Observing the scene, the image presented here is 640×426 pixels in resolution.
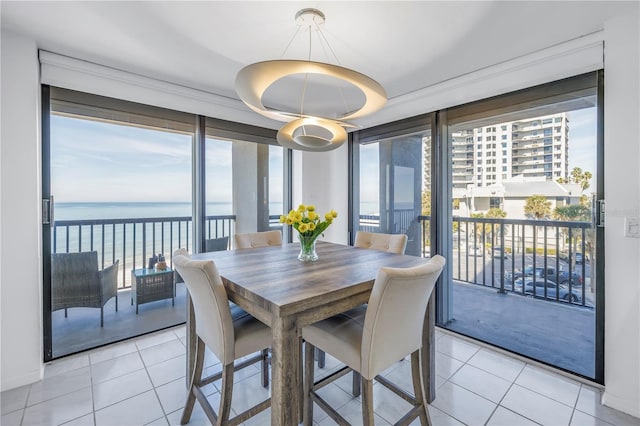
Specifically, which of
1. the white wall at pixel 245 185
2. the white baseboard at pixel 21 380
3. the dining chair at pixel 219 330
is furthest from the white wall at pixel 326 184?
the white baseboard at pixel 21 380

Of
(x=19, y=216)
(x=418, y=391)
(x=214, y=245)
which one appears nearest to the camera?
(x=418, y=391)

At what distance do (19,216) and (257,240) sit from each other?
1700mm

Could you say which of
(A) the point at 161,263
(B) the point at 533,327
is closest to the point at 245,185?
(A) the point at 161,263

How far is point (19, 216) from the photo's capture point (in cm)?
197

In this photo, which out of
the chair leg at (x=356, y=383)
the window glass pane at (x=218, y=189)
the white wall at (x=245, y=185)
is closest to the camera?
the chair leg at (x=356, y=383)

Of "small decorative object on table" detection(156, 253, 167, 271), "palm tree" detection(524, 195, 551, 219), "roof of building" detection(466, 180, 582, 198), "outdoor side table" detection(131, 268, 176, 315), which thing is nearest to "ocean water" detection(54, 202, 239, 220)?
"small decorative object on table" detection(156, 253, 167, 271)

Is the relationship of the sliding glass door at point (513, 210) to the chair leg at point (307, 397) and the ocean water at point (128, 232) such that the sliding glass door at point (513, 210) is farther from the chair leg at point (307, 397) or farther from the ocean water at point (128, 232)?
the ocean water at point (128, 232)

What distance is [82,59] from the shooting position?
2275 mm

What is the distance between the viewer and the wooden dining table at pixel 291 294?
3.79ft

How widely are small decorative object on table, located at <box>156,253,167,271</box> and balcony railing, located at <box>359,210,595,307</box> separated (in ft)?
8.14

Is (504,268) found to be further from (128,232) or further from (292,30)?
(128,232)

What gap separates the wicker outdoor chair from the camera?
7.66ft

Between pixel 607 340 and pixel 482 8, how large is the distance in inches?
89.3

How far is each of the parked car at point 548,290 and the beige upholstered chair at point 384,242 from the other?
1421 mm
